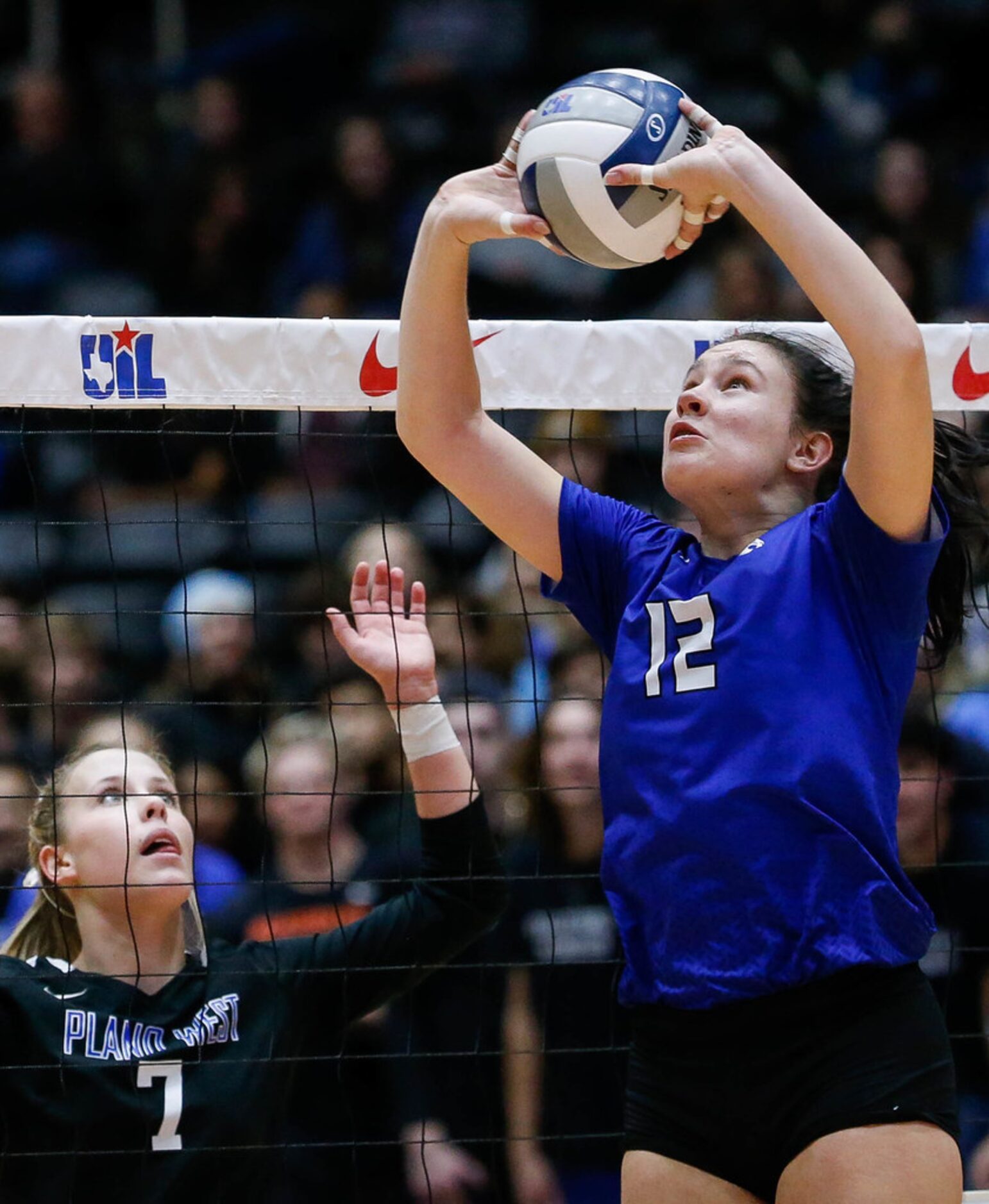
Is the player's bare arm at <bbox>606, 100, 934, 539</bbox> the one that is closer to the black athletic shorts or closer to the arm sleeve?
the black athletic shorts

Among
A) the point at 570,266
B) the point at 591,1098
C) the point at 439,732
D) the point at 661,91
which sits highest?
the point at 570,266

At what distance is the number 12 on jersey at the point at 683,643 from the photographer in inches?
92.9

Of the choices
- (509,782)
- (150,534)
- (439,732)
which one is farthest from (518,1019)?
(150,534)

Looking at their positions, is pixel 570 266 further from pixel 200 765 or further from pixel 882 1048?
pixel 882 1048

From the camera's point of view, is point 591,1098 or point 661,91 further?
point 591,1098

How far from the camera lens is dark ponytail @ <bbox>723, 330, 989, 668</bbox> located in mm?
2605

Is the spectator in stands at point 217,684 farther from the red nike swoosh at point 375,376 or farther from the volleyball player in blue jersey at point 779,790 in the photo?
the volleyball player in blue jersey at point 779,790

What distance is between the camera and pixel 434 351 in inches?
106

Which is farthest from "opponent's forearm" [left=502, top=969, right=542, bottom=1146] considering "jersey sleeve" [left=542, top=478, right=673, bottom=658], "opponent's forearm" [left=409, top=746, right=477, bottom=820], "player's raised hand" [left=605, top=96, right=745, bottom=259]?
"player's raised hand" [left=605, top=96, right=745, bottom=259]

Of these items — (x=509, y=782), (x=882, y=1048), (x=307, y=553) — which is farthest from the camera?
(x=307, y=553)

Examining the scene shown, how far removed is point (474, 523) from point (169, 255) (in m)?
3.08

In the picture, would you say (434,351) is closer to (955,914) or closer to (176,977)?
(176,977)

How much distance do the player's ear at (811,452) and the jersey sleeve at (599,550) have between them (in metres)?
0.23

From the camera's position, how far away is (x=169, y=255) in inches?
325
